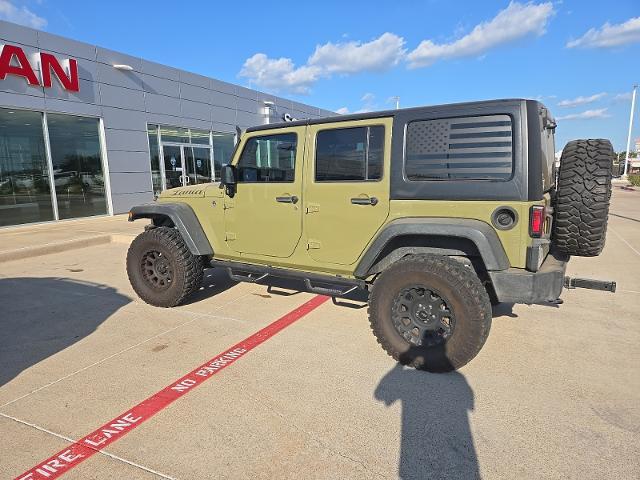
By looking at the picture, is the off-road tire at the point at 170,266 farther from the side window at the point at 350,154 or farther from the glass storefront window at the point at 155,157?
the glass storefront window at the point at 155,157

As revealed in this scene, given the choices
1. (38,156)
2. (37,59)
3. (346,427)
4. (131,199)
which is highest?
(37,59)

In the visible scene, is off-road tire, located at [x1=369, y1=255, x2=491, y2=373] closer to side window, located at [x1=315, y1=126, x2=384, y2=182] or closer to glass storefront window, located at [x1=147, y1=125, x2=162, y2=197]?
side window, located at [x1=315, y1=126, x2=384, y2=182]

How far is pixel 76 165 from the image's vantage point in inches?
461

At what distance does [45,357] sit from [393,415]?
2.91m

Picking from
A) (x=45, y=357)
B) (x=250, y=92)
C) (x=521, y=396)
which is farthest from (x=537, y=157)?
(x=250, y=92)

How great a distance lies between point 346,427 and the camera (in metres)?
2.40

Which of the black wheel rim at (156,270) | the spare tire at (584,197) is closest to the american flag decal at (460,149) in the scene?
the spare tire at (584,197)

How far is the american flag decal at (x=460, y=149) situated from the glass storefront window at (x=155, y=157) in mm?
12377

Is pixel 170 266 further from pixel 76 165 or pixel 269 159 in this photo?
pixel 76 165

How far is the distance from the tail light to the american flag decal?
30 centimetres

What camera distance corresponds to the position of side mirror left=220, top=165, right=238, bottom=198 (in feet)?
13.0

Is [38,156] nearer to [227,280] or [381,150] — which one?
[227,280]

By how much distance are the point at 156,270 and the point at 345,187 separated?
2.56 meters

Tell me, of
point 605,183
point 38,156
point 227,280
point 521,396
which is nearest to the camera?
point 521,396
